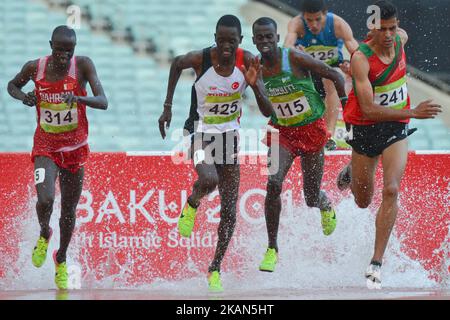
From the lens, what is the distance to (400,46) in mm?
8836

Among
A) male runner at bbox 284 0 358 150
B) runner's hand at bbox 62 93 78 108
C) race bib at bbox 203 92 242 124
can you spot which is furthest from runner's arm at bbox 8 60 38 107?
male runner at bbox 284 0 358 150

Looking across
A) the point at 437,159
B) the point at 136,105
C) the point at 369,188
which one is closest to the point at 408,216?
the point at 437,159

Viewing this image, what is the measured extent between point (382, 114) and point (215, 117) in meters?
1.47

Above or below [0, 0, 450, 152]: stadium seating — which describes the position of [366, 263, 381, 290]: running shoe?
below

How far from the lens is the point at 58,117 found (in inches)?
367

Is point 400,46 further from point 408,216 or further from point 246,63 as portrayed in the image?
point 408,216

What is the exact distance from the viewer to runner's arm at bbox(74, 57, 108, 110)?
355 inches

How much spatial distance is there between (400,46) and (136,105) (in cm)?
695

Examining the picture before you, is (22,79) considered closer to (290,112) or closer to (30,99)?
(30,99)

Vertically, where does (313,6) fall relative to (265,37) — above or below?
above

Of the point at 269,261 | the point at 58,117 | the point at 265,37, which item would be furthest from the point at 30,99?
the point at 269,261

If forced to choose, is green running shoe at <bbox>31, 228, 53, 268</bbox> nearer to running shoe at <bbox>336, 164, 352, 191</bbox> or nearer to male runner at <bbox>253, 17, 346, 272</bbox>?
male runner at <bbox>253, 17, 346, 272</bbox>

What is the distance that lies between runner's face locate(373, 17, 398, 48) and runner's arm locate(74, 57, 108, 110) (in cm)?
234

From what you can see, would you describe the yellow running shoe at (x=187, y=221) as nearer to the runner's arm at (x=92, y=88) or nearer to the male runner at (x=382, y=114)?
the runner's arm at (x=92, y=88)
